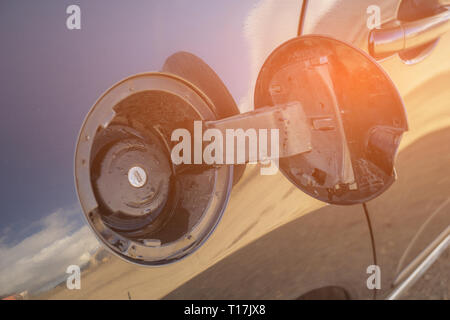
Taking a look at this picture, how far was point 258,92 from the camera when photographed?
1.52m

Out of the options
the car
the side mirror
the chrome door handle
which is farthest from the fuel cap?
the chrome door handle

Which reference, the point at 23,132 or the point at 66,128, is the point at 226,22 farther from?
the point at 23,132

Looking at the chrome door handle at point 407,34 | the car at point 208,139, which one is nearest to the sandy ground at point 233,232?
the car at point 208,139

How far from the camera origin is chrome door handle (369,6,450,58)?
164 cm

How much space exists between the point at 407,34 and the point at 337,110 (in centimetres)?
52

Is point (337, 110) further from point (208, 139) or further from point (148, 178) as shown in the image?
point (148, 178)

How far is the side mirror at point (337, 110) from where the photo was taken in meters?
1.55

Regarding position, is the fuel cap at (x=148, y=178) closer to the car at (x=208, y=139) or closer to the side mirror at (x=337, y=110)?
the car at (x=208, y=139)

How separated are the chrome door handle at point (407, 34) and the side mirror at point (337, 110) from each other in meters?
0.17

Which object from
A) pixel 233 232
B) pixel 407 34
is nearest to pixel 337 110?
pixel 407 34

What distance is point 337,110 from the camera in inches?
62.1

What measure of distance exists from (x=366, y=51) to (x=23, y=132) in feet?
4.44
